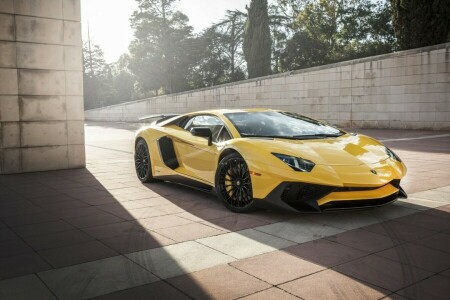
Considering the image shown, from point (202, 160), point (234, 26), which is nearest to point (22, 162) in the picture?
point (202, 160)

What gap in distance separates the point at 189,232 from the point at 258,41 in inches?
1043

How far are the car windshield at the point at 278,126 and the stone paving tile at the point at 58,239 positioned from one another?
2.11 metres

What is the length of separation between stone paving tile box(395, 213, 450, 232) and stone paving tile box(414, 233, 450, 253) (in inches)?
8.4

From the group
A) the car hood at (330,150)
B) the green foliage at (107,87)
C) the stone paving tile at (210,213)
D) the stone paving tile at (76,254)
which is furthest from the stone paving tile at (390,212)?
the green foliage at (107,87)

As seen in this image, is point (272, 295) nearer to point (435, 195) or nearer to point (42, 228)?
point (42, 228)

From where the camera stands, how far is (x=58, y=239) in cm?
393

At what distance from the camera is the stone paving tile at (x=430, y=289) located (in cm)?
266

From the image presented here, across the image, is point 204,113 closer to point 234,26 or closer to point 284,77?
point 284,77

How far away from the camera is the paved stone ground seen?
2824 mm

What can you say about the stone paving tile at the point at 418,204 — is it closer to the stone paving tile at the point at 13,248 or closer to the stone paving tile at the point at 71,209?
the stone paving tile at the point at 71,209

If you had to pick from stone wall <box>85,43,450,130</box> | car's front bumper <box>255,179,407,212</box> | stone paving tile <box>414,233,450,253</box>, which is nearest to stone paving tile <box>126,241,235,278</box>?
car's front bumper <box>255,179,407,212</box>

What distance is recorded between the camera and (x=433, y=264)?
126 inches

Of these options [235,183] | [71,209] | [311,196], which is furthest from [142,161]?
[311,196]

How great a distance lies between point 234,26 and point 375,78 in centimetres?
2410
